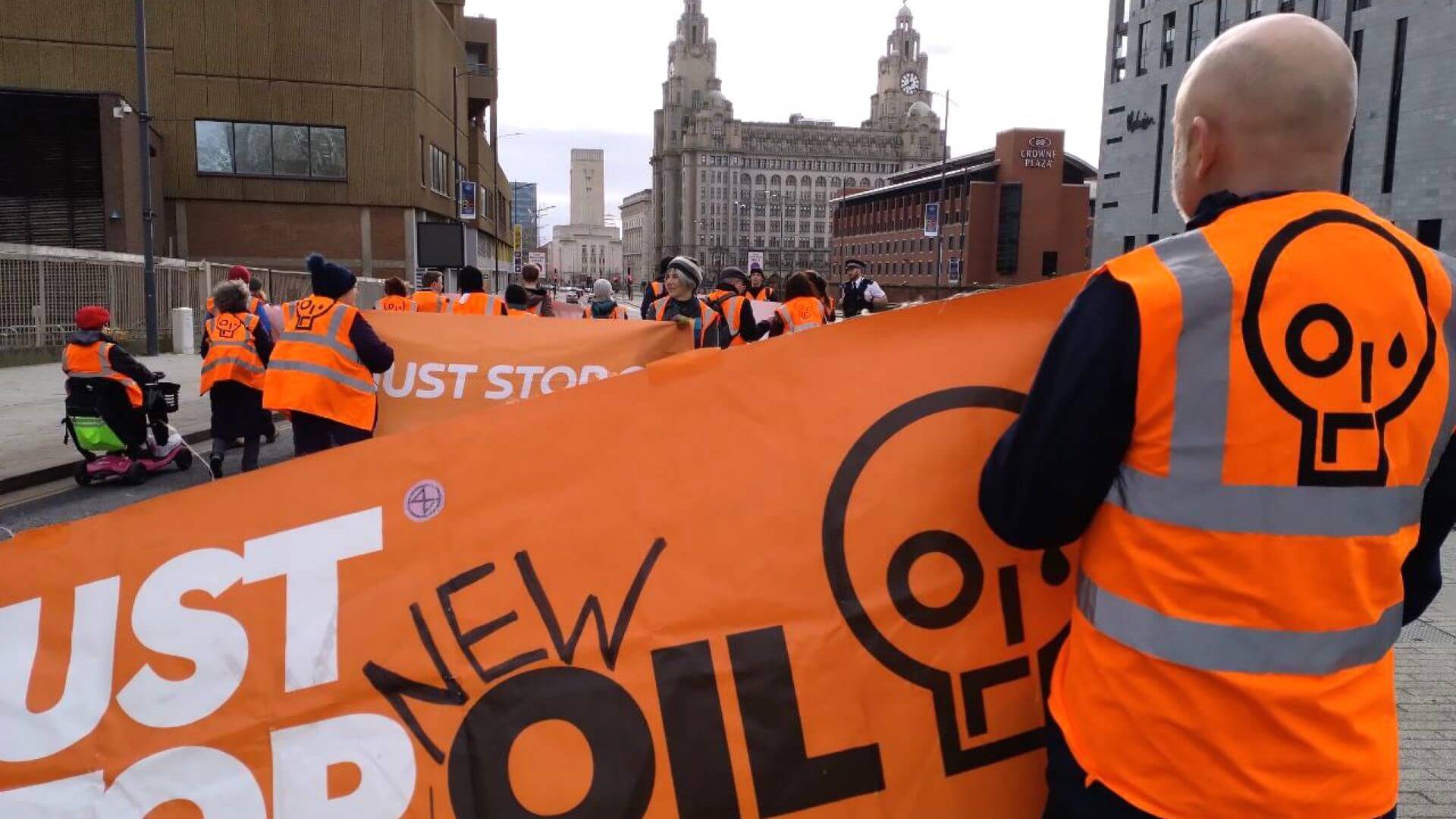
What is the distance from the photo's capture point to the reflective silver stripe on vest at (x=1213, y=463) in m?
1.60

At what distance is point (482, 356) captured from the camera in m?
8.36

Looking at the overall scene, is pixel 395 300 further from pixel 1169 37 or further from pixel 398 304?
pixel 1169 37

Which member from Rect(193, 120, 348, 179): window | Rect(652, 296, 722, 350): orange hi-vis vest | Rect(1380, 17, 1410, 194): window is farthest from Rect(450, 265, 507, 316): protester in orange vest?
Rect(1380, 17, 1410, 194): window

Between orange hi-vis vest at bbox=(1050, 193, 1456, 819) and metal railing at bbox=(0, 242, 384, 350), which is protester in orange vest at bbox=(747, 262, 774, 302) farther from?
metal railing at bbox=(0, 242, 384, 350)

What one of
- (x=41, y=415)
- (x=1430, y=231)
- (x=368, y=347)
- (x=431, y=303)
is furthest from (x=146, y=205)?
(x=1430, y=231)

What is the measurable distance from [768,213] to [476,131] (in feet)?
400

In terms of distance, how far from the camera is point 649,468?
2.24m

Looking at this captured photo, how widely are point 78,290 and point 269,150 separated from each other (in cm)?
1774

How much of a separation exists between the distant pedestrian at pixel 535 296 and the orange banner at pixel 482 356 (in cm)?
324

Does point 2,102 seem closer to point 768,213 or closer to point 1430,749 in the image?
point 1430,749

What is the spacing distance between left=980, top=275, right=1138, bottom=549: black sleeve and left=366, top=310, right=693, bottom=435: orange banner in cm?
667

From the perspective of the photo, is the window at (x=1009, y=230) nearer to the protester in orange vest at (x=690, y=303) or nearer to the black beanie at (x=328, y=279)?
the protester in orange vest at (x=690, y=303)

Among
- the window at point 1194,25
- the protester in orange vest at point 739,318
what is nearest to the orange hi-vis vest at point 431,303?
the protester in orange vest at point 739,318

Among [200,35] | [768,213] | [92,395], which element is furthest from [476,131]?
[768,213]
